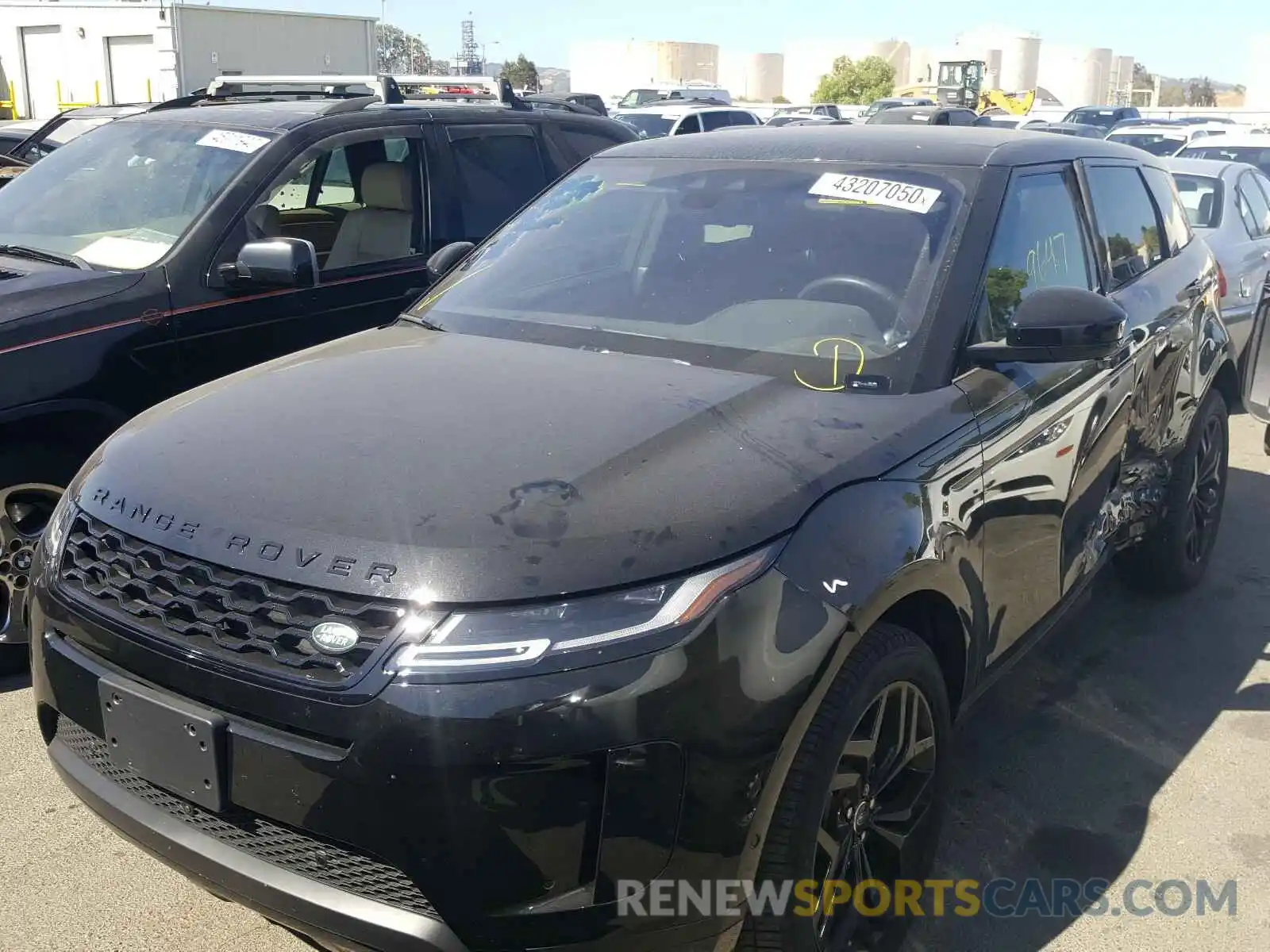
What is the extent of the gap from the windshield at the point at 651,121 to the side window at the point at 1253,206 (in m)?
12.9

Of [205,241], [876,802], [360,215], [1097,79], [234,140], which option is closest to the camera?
[876,802]

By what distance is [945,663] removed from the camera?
280 cm

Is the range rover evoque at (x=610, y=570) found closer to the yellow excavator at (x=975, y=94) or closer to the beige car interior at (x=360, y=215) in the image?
the beige car interior at (x=360, y=215)

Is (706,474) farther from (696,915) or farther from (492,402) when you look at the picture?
(696,915)

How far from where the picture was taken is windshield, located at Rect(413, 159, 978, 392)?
301 centimetres

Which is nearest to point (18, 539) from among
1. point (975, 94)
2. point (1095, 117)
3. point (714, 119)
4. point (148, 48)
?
point (714, 119)

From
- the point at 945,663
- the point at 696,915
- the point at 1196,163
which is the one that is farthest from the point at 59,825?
the point at 1196,163

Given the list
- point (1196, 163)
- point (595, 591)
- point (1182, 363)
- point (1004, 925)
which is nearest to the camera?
point (595, 591)

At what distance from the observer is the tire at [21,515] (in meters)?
3.80

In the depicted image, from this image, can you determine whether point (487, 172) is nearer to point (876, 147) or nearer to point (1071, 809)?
point (876, 147)

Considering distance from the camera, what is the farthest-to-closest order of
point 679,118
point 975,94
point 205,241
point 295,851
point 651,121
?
point 975,94
point 651,121
point 679,118
point 205,241
point 295,851

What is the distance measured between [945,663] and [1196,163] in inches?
274

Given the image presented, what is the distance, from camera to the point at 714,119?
68.3ft

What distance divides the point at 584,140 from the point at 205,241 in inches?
98.2
